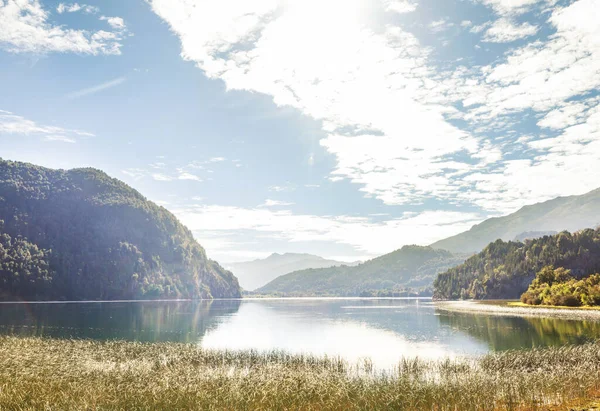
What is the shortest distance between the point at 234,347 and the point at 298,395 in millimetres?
36681

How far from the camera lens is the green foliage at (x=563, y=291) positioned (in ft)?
401

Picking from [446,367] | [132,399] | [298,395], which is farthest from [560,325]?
[132,399]

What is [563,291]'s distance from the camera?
136625mm

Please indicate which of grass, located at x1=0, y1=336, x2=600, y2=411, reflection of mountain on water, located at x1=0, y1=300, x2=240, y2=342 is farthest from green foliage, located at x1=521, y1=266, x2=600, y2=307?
reflection of mountain on water, located at x1=0, y1=300, x2=240, y2=342

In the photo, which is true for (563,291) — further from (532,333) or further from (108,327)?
(108,327)

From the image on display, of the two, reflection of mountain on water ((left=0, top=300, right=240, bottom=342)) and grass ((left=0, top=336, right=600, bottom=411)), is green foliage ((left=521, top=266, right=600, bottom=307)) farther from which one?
reflection of mountain on water ((left=0, top=300, right=240, bottom=342))

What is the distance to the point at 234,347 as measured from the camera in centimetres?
6397

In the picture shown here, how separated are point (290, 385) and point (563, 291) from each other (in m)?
135

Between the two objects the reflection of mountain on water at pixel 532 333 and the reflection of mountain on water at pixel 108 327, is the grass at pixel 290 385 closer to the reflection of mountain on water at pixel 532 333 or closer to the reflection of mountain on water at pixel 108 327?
the reflection of mountain on water at pixel 532 333

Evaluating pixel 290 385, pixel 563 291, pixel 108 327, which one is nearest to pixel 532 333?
pixel 290 385

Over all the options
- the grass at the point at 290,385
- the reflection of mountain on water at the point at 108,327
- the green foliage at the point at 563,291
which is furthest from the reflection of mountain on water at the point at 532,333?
the reflection of mountain on water at the point at 108,327

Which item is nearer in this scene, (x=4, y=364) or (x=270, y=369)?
(x=4, y=364)

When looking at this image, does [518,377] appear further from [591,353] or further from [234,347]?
[234,347]

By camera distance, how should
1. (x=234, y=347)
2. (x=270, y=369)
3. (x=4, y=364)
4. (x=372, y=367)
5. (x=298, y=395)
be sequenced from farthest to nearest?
1. (x=234, y=347)
2. (x=372, y=367)
3. (x=270, y=369)
4. (x=4, y=364)
5. (x=298, y=395)
